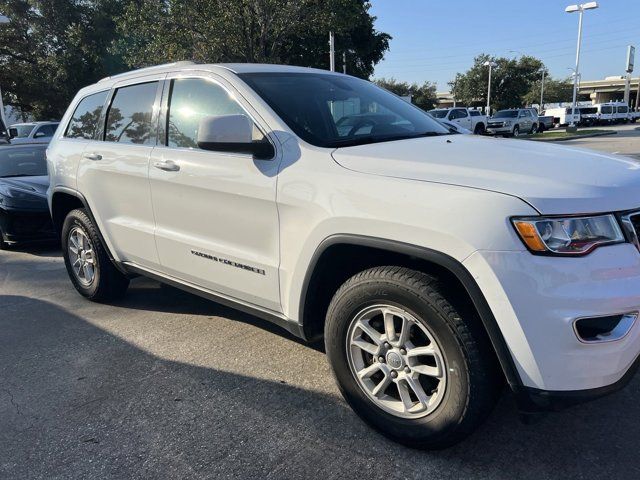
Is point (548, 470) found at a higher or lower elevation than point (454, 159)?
lower

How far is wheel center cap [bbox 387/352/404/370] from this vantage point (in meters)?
2.52

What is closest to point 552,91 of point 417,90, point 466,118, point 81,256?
point 417,90

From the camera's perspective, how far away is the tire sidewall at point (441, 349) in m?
2.27

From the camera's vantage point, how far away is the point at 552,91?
273ft

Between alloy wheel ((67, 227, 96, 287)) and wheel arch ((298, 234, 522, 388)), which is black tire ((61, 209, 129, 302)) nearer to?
alloy wheel ((67, 227, 96, 287))

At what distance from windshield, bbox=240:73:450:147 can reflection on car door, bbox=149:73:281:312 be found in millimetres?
231

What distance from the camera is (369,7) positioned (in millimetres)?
27719

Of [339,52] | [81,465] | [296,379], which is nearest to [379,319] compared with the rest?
[296,379]

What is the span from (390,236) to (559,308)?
2.42 feet

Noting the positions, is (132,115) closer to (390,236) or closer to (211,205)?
(211,205)

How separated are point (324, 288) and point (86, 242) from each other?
2.76 metres

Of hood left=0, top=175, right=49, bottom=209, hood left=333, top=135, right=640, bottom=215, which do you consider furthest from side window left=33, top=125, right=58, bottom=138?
hood left=333, top=135, right=640, bottom=215

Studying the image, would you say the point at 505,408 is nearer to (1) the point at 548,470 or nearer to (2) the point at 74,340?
(1) the point at 548,470

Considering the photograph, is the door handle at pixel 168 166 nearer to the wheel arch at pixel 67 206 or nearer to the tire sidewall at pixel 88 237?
the wheel arch at pixel 67 206
